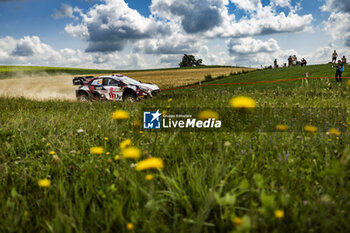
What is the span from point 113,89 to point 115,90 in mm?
131

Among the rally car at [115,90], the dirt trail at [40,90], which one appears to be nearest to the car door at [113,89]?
the rally car at [115,90]

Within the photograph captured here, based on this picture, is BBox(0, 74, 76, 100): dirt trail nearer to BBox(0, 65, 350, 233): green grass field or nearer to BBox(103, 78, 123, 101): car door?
BBox(103, 78, 123, 101): car door

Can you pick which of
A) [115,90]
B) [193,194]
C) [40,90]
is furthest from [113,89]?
[40,90]

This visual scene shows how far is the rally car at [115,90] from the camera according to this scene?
1227 centimetres

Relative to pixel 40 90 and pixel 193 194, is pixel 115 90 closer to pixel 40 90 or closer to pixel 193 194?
pixel 193 194

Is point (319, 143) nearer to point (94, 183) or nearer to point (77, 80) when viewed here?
point (94, 183)

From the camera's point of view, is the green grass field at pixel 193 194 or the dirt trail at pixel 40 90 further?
the dirt trail at pixel 40 90

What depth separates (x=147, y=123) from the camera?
12.1ft

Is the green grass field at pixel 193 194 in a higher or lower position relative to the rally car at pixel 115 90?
lower

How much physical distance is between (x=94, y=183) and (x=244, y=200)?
4.18 feet

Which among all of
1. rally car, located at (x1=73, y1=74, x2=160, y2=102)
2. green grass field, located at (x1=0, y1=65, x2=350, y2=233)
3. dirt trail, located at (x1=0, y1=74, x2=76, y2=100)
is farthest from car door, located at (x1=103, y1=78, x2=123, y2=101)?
green grass field, located at (x1=0, y1=65, x2=350, y2=233)

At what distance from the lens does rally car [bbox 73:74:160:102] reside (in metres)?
12.3

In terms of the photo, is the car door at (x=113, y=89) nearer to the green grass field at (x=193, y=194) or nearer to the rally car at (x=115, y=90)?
the rally car at (x=115, y=90)

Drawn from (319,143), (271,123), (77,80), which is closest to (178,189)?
(319,143)
